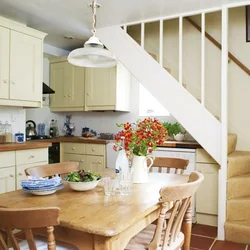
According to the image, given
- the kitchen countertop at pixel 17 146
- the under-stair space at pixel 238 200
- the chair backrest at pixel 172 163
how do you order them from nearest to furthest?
the chair backrest at pixel 172 163
the under-stair space at pixel 238 200
the kitchen countertop at pixel 17 146

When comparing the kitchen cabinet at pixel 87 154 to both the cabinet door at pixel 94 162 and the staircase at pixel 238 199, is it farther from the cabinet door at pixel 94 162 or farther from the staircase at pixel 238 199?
the staircase at pixel 238 199

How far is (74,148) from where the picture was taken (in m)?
4.45

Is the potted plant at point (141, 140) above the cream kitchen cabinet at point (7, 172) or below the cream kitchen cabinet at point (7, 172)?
above

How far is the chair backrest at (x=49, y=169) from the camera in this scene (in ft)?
7.07

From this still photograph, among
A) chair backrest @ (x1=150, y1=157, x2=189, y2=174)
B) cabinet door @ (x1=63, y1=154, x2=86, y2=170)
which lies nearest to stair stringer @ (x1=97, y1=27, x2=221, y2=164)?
chair backrest @ (x1=150, y1=157, x2=189, y2=174)

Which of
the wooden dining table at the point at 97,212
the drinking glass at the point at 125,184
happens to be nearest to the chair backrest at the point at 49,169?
the wooden dining table at the point at 97,212

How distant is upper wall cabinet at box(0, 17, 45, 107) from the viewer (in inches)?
133

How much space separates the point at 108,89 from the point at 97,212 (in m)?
3.23

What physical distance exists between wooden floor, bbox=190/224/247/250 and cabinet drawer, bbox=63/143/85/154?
1.97 m

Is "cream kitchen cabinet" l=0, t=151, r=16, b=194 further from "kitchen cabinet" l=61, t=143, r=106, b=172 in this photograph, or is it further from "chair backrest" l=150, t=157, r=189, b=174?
"chair backrest" l=150, t=157, r=189, b=174

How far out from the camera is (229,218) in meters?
3.07

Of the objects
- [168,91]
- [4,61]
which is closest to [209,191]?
[168,91]

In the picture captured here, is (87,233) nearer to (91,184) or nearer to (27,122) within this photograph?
(91,184)

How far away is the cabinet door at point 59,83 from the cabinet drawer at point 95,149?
1.00 meters
